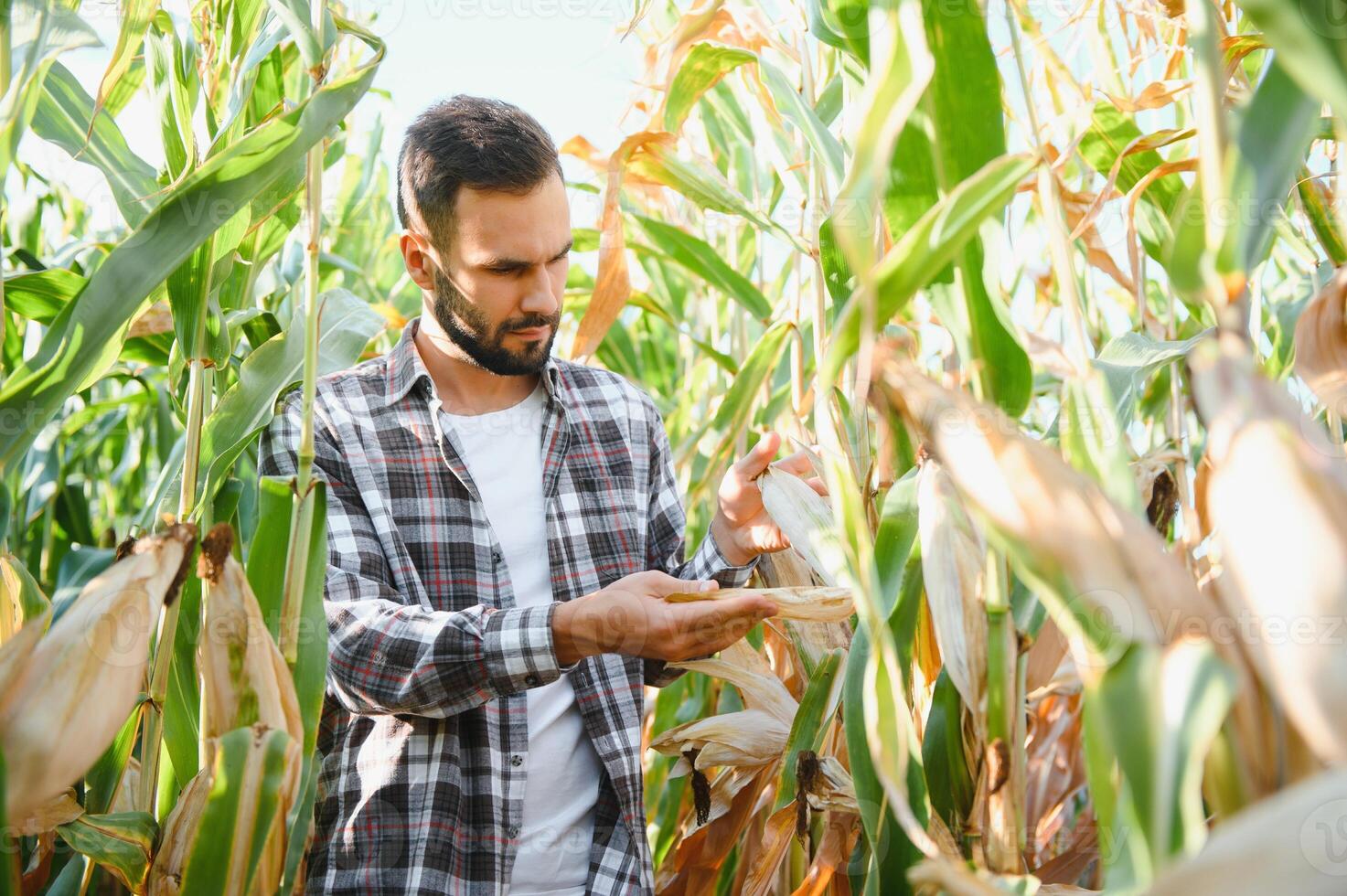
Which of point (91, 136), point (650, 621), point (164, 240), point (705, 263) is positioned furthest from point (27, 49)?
point (705, 263)

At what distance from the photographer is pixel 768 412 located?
1505 millimetres

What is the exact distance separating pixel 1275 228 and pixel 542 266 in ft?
2.39

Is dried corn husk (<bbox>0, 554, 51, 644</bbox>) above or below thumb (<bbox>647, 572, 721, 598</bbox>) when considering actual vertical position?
above

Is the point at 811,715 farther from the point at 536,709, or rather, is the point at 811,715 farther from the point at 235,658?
the point at 235,658

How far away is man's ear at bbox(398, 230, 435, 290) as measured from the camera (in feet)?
3.99

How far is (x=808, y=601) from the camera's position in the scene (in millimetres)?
827

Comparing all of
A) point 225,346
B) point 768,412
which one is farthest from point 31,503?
point 768,412

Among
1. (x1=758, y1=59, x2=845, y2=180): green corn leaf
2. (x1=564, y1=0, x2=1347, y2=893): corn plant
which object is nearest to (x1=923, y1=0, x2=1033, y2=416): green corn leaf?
(x1=564, y1=0, x2=1347, y2=893): corn plant

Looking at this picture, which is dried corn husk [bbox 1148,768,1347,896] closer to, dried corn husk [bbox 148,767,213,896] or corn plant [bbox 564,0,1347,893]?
corn plant [bbox 564,0,1347,893]

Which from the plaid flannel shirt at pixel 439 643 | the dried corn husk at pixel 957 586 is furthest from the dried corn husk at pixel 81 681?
the dried corn husk at pixel 957 586

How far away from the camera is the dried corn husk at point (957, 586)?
60cm

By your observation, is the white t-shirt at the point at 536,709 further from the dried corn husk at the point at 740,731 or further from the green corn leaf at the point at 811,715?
the green corn leaf at the point at 811,715

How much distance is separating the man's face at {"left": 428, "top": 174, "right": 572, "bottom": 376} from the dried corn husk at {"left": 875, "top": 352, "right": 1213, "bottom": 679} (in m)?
0.74

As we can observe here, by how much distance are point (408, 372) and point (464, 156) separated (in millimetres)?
247
